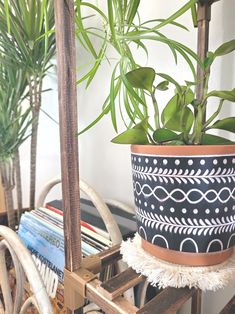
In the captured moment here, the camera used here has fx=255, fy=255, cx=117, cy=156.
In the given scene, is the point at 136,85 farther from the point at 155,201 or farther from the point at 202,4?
the point at 202,4

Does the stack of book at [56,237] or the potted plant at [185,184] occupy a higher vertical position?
the potted plant at [185,184]

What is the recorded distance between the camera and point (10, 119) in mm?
997

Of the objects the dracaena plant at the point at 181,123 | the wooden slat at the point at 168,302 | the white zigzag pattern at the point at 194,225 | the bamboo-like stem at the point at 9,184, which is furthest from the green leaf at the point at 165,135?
the bamboo-like stem at the point at 9,184

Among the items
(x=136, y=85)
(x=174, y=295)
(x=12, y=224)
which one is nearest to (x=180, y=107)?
(x=136, y=85)

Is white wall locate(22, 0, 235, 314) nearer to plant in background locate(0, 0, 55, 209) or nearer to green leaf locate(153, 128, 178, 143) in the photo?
plant in background locate(0, 0, 55, 209)

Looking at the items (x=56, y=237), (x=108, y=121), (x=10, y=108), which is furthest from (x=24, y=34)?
(x=56, y=237)

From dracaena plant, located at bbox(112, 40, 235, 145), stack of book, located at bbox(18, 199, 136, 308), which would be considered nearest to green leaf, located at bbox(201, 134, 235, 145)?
dracaena plant, located at bbox(112, 40, 235, 145)

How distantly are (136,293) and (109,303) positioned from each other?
1.03 ft

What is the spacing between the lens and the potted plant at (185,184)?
335 millimetres

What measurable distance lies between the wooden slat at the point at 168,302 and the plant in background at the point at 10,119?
0.84m

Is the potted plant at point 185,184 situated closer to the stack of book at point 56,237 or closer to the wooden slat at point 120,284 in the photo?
the wooden slat at point 120,284

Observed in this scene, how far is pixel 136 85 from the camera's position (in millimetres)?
365

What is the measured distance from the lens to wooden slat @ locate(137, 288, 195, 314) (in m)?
0.32

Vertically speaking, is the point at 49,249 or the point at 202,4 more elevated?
the point at 202,4
